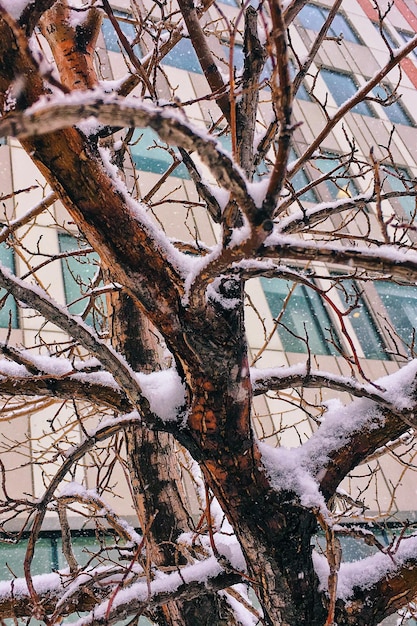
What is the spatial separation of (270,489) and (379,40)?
747 inches

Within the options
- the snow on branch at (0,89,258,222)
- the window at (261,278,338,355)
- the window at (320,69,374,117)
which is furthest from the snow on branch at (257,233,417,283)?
the window at (320,69,374,117)

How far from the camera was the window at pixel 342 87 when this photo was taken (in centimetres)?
1494

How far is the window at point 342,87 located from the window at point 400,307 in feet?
19.8

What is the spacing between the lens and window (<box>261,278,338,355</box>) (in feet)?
33.3

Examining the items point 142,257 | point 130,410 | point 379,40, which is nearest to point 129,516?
point 130,410

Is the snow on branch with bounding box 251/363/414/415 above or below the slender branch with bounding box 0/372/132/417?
below

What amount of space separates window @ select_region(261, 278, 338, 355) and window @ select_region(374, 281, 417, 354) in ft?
6.68

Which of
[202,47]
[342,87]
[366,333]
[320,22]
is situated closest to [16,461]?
[202,47]

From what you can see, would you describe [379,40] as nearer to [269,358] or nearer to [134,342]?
[269,358]

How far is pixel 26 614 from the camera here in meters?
2.71

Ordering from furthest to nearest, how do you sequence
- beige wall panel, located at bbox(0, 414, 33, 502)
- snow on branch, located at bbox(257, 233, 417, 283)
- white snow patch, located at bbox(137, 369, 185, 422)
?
beige wall panel, located at bbox(0, 414, 33, 502)
white snow patch, located at bbox(137, 369, 185, 422)
snow on branch, located at bbox(257, 233, 417, 283)

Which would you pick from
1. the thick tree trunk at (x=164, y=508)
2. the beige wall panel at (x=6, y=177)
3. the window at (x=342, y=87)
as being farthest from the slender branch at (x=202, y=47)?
the window at (x=342, y=87)

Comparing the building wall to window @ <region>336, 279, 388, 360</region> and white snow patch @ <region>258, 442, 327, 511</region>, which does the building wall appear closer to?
window @ <region>336, 279, 388, 360</region>

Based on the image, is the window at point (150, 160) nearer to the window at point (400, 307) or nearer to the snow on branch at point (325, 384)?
the window at point (400, 307)
